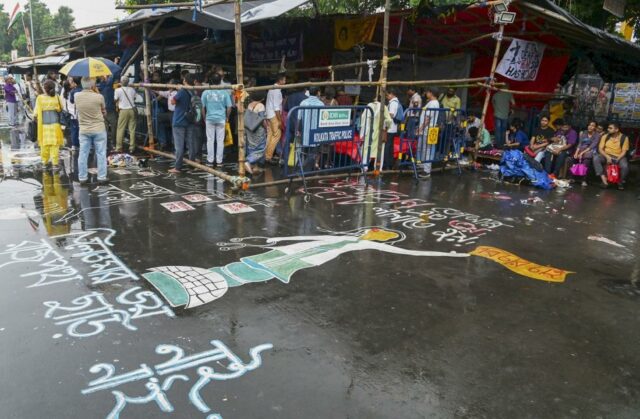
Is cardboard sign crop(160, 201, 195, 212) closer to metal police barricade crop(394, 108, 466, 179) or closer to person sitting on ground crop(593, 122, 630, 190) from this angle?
metal police barricade crop(394, 108, 466, 179)

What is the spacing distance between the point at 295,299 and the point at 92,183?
18.9ft

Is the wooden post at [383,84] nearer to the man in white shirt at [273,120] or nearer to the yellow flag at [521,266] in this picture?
the man in white shirt at [273,120]

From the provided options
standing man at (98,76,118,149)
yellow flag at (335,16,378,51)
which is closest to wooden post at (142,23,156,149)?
standing man at (98,76,118,149)

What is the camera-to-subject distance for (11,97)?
1892 cm

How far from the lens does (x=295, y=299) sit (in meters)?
4.03

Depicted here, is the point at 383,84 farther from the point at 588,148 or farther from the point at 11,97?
the point at 11,97

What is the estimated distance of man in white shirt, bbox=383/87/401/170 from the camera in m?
9.46

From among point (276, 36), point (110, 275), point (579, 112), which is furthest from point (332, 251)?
point (579, 112)

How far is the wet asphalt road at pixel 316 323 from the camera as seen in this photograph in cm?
276

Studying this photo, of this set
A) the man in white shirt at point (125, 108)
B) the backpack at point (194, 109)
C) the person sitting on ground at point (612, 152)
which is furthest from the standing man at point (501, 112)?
the man in white shirt at point (125, 108)

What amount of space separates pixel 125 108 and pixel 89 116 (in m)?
3.58

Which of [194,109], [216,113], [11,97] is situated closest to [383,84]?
[216,113]

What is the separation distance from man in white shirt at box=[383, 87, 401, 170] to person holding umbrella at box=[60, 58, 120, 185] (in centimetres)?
535

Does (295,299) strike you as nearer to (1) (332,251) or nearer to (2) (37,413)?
(1) (332,251)
